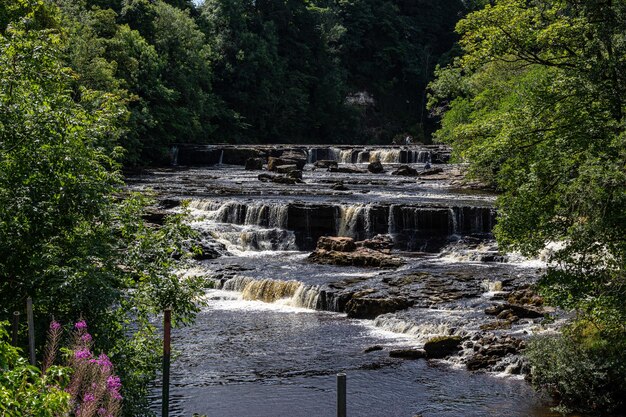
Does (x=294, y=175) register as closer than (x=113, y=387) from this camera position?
No

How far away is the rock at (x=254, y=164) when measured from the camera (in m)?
55.7

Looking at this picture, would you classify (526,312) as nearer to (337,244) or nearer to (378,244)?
(337,244)

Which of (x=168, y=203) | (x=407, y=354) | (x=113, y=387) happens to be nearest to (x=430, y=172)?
(x=168, y=203)

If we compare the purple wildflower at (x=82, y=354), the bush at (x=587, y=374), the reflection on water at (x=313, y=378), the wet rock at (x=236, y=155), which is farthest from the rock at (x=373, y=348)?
the wet rock at (x=236, y=155)

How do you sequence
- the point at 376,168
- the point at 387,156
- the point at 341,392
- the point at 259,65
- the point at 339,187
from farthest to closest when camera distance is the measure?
the point at 259,65
the point at 387,156
the point at 376,168
the point at 339,187
the point at 341,392

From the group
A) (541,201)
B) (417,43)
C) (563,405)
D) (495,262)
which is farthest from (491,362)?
(417,43)

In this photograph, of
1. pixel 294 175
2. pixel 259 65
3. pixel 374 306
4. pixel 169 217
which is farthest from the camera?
pixel 259 65

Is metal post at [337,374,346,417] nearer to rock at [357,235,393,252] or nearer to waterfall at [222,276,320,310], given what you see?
→ waterfall at [222,276,320,310]

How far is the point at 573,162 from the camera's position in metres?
14.2

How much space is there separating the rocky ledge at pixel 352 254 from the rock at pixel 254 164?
25.6 m

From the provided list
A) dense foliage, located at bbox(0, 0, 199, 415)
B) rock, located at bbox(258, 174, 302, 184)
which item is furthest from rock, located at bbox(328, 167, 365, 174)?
dense foliage, located at bbox(0, 0, 199, 415)

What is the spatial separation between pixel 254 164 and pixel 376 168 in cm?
899

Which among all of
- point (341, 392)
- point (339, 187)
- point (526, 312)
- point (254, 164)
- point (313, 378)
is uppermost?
point (254, 164)

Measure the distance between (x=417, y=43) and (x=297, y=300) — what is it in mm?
79506
